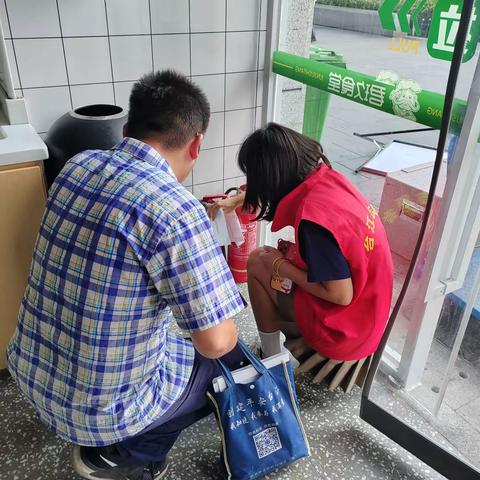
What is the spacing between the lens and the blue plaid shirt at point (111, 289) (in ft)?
2.86

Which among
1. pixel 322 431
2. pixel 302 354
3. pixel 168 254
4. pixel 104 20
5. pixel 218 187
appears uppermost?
pixel 104 20

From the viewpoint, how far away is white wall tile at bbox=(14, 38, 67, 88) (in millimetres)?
1704

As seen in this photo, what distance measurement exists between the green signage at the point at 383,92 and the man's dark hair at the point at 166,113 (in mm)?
688

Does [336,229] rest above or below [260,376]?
above

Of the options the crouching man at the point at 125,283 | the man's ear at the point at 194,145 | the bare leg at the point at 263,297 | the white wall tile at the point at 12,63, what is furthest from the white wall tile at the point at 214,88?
the man's ear at the point at 194,145

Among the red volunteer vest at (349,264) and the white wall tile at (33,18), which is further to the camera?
the white wall tile at (33,18)

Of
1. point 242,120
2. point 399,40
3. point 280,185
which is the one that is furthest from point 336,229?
point 242,120

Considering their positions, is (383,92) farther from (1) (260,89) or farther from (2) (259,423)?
(2) (259,423)

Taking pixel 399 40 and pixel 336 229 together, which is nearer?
pixel 336 229

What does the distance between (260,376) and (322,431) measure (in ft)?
1.42

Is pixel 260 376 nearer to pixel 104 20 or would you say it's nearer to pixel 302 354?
pixel 302 354

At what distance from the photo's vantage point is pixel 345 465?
144 centimetres

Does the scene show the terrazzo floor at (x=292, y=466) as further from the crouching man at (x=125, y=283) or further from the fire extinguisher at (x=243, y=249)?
the fire extinguisher at (x=243, y=249)

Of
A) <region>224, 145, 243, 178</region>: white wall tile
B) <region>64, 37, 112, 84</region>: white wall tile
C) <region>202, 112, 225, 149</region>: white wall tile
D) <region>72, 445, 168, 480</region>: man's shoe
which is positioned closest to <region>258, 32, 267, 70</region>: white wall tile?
<region>202, 112, 225, 149</region>: white wall tile
